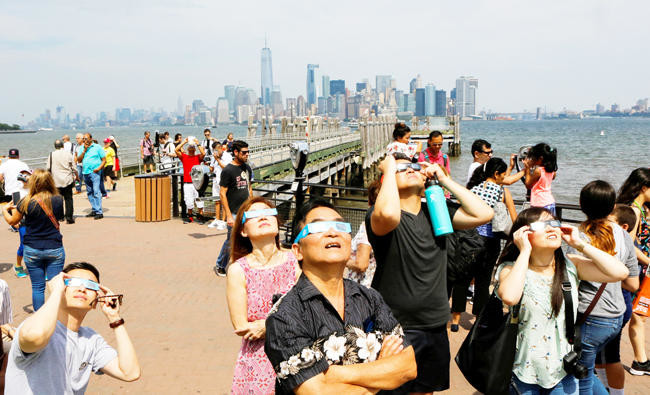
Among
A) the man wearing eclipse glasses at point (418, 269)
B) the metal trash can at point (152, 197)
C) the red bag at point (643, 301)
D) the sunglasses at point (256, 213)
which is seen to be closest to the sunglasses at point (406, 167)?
the man wearing eclipse glasses at point (418, 269)

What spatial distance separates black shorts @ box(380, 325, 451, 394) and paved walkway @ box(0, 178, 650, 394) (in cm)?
152

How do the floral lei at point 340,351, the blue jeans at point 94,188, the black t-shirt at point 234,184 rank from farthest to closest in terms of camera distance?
the blue jeans at point 94,188, the black t-shirt at point 234,184, the floral lei at point 340,351

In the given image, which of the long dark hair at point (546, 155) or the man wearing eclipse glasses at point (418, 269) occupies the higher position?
the long dark hair at point (546, 155)

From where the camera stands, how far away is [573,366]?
2.88 m

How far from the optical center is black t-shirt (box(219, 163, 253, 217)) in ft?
23.7

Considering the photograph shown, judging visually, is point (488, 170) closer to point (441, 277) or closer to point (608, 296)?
point (608, 296)

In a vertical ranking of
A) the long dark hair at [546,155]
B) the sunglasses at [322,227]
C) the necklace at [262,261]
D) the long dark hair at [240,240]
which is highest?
the long dark hair at [546,155]

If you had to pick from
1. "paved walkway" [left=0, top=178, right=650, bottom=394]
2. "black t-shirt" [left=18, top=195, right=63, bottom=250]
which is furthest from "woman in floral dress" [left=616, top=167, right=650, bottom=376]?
"black t-shirt" [left=18, top=195, right=63, bottom=250]

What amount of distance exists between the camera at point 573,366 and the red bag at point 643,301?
1.78 metres

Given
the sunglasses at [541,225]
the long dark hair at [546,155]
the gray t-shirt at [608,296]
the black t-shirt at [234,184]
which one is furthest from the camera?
the black t-shirt at [234,184]

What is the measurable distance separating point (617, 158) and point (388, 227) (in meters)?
51.8

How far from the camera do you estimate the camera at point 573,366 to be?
2.87 m

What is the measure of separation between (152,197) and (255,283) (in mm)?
9537

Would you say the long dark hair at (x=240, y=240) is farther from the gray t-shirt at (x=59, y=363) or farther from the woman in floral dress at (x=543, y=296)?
the woman in floral dress at (x=543, y=296)
